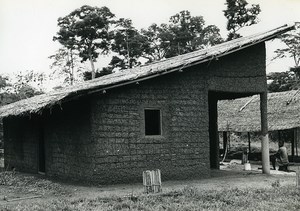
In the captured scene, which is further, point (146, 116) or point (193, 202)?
point (146, 116)

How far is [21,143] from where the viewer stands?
1977 cm

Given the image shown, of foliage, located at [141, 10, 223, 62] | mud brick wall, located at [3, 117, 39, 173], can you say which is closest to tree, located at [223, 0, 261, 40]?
foliage, located at [141, 10, 223, 62]

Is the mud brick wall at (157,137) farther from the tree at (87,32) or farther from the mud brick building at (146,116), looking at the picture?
the tree at (87,32)

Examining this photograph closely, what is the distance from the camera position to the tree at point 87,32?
3809cm

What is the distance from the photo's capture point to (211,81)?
15492 millimetres

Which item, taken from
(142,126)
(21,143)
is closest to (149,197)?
(142,126)

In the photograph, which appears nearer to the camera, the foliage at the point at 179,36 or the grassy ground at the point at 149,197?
the grassy ground at the point at 149,197

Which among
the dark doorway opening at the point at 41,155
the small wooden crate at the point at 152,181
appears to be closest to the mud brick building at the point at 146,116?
the dark doorway opening at the point at 41,155

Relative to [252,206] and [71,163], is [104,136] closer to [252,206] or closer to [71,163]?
[71,163]

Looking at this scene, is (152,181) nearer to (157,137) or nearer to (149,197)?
(149,197)

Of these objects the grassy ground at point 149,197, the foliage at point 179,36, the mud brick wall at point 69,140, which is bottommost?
Result: the grassy ground at point 149,197

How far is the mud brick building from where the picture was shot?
13.4 metres

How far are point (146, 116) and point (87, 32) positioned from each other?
2410cm

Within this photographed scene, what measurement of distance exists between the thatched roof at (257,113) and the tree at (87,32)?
53.7 ft
